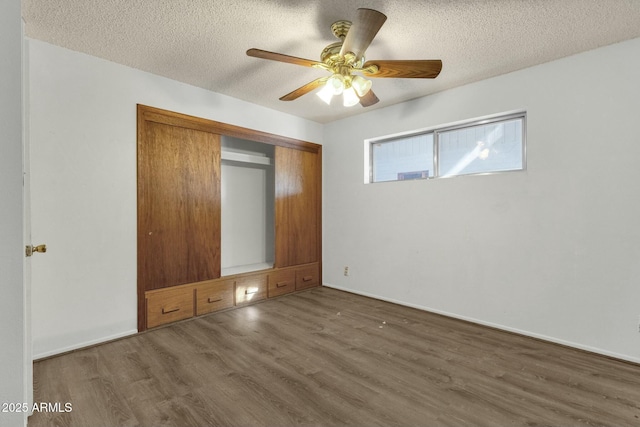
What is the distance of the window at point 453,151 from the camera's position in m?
2.89

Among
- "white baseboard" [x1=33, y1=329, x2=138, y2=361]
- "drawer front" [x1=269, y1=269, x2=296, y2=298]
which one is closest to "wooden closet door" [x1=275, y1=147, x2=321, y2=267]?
"drawer front" [x1=269, y1=269, x2=296, y2=298]

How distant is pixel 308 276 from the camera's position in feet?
14.1

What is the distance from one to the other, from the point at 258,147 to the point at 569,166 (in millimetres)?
3553

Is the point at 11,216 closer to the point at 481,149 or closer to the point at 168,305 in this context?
the point at 168,305

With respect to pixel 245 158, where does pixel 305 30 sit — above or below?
above

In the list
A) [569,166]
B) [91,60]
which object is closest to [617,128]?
[569,166]

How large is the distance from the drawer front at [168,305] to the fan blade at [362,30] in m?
2.68

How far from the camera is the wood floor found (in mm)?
1629

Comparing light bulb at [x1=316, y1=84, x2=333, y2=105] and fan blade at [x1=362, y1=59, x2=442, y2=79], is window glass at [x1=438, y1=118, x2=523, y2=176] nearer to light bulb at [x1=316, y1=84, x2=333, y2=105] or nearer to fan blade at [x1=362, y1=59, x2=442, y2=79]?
fan blade at [x1=362, y1=59, x2=442, y2=79]

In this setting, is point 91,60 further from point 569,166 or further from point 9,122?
point 569,166

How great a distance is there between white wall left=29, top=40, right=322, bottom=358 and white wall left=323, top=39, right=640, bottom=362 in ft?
9.14

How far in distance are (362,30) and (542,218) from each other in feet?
7.38

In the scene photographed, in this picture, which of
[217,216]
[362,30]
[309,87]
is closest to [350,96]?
[309,87]

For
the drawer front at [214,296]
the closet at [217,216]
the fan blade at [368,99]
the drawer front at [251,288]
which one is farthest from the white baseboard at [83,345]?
the fan blade at [368,99]
